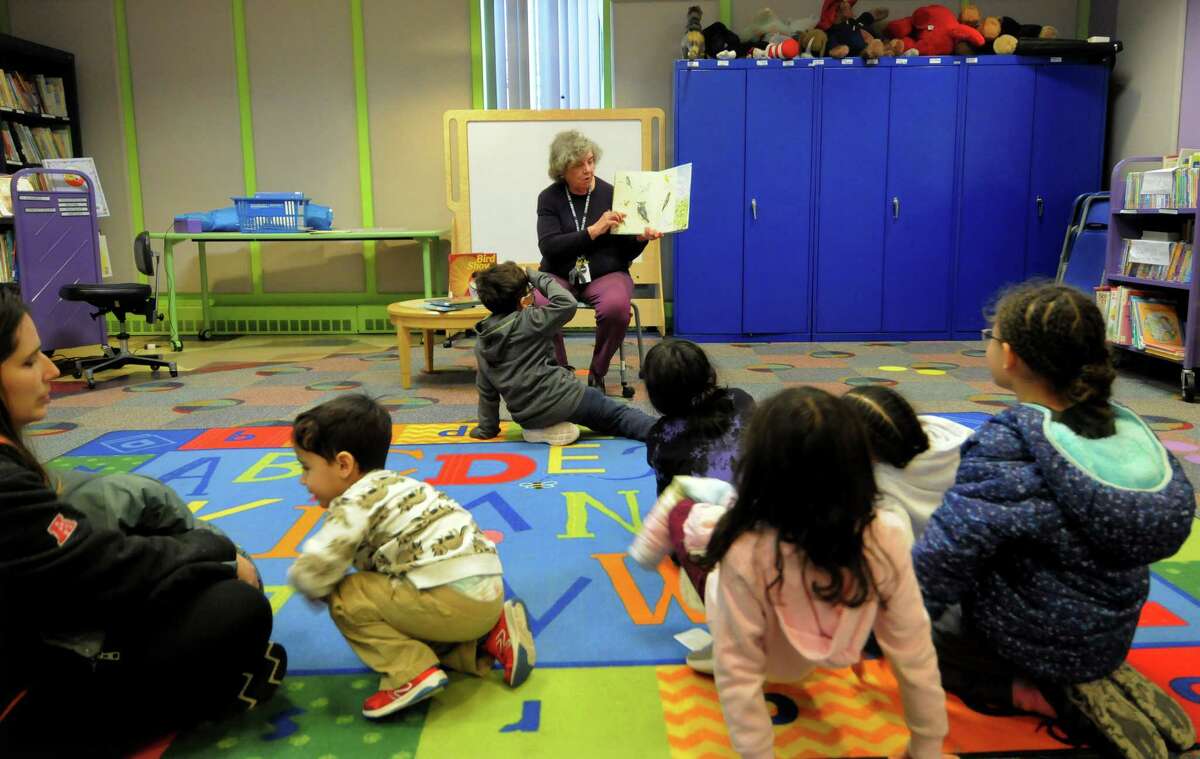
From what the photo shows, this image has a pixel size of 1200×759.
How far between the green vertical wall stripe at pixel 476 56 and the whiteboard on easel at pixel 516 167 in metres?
0.51

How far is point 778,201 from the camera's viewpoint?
6.45 m

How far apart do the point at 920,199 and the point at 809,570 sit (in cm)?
567

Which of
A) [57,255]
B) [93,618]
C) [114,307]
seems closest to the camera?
[93,618]

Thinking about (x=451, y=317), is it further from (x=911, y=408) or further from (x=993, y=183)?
(x=993, y=183)

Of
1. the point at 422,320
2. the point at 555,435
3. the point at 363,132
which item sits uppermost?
the point at 363,132

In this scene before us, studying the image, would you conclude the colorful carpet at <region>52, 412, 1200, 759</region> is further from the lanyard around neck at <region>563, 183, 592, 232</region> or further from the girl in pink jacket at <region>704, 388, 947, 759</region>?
the lanyard around neck at <region>563, 183, 592, 232</region>

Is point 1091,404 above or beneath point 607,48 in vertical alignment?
beneath

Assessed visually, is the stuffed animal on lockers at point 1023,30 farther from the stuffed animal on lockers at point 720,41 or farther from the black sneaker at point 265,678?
the black sneaker at point 265,678

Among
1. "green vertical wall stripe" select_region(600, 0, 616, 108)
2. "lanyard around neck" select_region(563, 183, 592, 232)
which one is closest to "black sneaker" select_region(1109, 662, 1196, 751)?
"lanyard around neck" select_region(563, 183, 592, 232)

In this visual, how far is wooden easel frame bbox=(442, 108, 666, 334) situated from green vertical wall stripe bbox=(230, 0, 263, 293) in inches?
63.4

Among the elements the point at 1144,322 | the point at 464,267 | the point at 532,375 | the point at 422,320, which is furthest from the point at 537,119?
the point at 1144,322

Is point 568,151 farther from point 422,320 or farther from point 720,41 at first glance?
point 720,41

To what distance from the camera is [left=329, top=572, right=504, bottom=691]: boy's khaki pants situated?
1665mm

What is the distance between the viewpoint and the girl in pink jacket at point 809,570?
1265 millimetres
